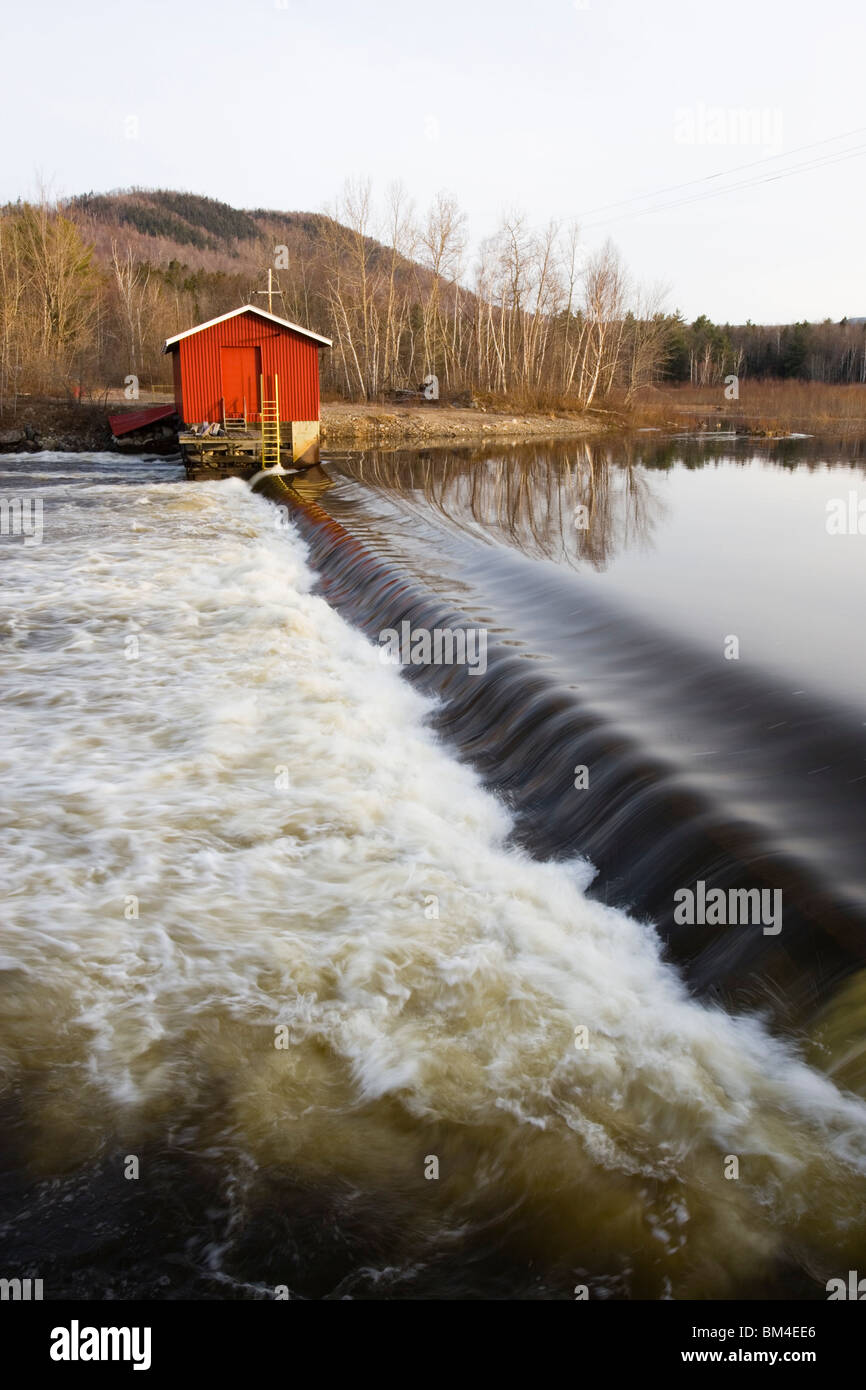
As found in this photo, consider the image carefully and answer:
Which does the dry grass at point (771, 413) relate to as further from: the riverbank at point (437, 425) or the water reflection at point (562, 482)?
the water reflection at point (562, 482)

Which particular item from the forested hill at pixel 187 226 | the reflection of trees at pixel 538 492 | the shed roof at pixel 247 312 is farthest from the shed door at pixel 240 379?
Result: the forested hill at pixel 187 226

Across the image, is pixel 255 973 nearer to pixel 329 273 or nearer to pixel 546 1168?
pixel 546 1168

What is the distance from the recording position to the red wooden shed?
30.7 m

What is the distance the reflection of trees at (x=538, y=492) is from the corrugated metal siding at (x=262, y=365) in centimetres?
257

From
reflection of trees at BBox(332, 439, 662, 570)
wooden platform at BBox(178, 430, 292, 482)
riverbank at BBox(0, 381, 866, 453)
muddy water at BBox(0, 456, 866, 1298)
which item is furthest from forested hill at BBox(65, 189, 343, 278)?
muddy water at BBox(0, 456, 866, 1298)

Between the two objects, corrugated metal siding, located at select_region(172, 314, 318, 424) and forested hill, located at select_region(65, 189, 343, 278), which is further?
forested hill, located at select_region(65, 189, 343, 278)

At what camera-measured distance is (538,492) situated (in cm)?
2362

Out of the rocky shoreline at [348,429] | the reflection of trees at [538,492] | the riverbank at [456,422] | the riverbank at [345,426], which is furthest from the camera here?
the riverbank at [456,422]

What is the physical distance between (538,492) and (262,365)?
12219mm

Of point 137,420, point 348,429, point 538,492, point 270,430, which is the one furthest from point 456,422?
point 538,492

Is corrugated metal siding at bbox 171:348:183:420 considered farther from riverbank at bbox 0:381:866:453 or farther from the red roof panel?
riverbank at bbox 0:381:866:453

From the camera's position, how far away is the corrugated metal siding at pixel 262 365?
30750mm

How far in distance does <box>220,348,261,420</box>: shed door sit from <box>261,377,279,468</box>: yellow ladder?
33 centimetres
